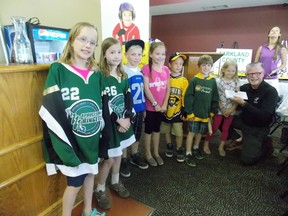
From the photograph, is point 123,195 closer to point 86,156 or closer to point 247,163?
point 86,156

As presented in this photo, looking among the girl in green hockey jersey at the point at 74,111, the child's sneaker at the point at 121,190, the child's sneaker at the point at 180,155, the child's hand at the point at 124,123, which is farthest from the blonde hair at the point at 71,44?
the child's sneaker at the point at 180,155

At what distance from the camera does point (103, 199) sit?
1543 millimetres

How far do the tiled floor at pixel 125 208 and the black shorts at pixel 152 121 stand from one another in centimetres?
67

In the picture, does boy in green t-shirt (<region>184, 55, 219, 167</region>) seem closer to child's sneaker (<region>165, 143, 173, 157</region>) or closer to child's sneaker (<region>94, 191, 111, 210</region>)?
child's sneaker (<region>165, 143, 173, 157</region>)

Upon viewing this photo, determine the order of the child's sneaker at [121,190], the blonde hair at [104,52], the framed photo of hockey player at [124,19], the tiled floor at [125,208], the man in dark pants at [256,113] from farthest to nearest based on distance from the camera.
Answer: the framed photo of hockey player at [124,19]
the man in dark pants at [256,113]
the child's sneaker at [121,190]
the tiled floor at [125,208]
the blonde hair at [104,52]

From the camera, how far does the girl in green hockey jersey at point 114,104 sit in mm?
1394

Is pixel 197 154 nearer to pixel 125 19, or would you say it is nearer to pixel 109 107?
pixel 109 107

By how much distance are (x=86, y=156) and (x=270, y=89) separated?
191 centimetres

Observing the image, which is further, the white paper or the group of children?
the white paper

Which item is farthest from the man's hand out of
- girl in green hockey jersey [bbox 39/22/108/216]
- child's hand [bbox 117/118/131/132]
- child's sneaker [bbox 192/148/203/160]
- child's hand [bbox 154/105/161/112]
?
girl in green hockey jersey [bbox 39/22/108/216]

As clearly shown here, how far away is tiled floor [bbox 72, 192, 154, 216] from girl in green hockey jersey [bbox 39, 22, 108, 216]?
1.13 ft

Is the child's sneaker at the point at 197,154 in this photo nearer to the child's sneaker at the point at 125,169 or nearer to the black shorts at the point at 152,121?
the black shorts at the point at 152,121

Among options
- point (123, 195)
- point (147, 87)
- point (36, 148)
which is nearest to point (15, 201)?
point (36, 148)

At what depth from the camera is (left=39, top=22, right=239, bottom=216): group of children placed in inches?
43.2
